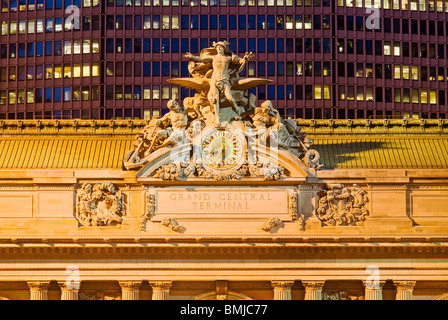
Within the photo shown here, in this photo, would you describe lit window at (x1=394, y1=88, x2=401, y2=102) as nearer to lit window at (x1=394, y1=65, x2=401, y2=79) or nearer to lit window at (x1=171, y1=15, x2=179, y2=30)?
lit window at (x1=394, y1=65, x2=401, y2=79)

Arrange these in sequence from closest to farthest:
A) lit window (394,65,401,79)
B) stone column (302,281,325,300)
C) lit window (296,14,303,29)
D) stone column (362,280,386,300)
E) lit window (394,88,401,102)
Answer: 1. stone column (362,280,386,300)
2. stone column (302,281,325,300)
3. lit window (296,14,303,29)
4. lit window (394,88,401,102)
5. lit window (394,65,401,79)

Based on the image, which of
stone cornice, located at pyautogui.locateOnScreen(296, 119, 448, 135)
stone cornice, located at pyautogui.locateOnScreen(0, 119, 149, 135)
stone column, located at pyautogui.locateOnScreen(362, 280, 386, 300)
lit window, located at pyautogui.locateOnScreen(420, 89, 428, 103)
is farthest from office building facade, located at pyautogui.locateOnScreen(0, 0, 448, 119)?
stone column, located at pyautogui.locateOnScreen(362, 280, 386, 300)

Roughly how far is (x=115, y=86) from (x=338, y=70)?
2860 centimetres

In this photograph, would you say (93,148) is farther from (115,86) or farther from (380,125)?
(115,86)

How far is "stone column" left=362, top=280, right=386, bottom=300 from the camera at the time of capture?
375ft

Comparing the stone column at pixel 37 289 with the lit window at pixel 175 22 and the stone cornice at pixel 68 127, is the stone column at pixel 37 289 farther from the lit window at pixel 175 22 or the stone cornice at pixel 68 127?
the lit window at pixel 175 22

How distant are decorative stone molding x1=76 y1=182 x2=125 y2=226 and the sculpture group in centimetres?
252

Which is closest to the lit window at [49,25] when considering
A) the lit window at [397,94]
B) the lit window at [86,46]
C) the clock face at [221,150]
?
the lit window at [86,46]

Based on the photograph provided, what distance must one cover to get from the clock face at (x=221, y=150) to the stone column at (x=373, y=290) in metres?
13.6

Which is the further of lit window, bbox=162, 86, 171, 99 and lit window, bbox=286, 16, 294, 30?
lit window, bbox=162, 86, 171, 99

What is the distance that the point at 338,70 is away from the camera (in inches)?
7584

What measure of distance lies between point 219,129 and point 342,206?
36.9 feet

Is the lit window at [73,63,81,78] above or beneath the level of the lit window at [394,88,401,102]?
above
